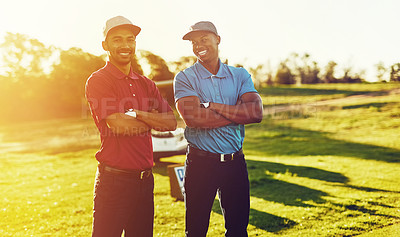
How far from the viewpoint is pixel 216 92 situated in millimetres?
3195

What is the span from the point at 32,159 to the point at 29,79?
73.0 feet

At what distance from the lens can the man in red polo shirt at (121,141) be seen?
2.64 m

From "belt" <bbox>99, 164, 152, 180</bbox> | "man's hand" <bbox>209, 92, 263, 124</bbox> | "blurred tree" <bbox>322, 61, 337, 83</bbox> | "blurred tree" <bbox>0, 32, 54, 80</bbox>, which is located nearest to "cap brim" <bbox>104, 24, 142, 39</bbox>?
"man's hand" <bbox>209, 92, 263, 124</bbox>

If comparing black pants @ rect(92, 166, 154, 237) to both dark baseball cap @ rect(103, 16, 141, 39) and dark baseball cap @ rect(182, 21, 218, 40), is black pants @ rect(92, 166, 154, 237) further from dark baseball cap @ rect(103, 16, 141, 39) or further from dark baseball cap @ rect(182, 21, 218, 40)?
dark baseball cap @ rect(182, 21, 218, 40)

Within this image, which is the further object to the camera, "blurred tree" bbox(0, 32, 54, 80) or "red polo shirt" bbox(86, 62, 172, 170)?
"blurred tree" bbox(0, 32, 54, 80)

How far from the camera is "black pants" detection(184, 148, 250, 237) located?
3.02 metres

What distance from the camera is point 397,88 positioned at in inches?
1289

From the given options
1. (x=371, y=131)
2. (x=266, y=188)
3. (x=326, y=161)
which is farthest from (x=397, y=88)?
(x=266, y=188)

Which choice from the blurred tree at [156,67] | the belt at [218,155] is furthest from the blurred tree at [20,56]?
the belt at [218,155]

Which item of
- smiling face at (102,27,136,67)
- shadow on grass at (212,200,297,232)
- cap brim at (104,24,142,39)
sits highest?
cap brim at (104,24,142,39)

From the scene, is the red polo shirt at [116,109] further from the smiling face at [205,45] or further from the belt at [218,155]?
the smiling face at [205,45]

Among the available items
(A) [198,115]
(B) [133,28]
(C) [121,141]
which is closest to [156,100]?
(A) [198,115]

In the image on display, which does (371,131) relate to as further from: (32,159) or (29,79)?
(29,79)

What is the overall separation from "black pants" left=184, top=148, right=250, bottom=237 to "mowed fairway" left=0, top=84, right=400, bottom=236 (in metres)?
0.09
